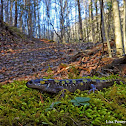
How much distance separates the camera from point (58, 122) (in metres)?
1.63

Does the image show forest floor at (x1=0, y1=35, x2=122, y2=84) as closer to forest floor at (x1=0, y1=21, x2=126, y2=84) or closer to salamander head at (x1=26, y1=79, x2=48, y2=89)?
forest floor at (x1=0, y1=21, x2=126, y2=84)

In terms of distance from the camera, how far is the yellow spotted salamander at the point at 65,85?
2.92 meters

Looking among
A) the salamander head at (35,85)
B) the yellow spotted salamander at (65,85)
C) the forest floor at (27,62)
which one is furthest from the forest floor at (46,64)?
the salamander head at (35,85)

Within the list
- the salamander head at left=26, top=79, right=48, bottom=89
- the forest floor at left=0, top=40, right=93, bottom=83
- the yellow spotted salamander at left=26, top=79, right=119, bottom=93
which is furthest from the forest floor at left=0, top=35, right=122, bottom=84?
the salamander head at left=26, top=79, right=48, bottom=89

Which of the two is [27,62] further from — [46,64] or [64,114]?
[64,114]

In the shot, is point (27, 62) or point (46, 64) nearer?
point (46, 64)

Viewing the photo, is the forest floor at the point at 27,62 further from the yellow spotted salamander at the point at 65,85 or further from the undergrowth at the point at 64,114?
the undergrowth at the point at 64,114

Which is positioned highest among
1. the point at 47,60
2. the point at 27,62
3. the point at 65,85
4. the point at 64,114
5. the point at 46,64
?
the point at 47,60

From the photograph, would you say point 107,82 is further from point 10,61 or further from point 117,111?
point 10,61

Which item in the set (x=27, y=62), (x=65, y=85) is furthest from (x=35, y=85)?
(x=27, y=62)

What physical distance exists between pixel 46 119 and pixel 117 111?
119cm

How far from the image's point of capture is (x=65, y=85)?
3.08 meters

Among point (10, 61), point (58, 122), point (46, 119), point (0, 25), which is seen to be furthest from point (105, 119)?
point (0, 25)

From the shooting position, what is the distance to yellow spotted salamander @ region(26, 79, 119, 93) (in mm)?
2919
